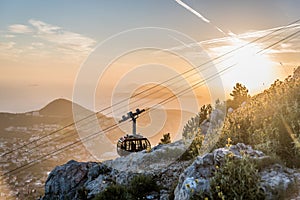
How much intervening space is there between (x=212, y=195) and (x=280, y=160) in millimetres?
2194

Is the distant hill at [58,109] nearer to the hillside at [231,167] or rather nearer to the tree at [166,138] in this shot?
the tree at [166,138]

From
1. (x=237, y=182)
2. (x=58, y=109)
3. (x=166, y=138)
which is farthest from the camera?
(x=58, y=109)

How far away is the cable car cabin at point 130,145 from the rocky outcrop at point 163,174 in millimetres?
5349

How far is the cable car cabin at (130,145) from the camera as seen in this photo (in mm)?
21062

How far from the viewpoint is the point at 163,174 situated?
11516mm

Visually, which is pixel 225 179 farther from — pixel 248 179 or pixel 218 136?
pixel 218 136

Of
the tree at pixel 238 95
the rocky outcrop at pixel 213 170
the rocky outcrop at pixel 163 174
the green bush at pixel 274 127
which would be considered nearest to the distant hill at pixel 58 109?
the tree at pixel 238 95

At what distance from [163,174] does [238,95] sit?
51.7ft

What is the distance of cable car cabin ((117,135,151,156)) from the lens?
21.1 metres

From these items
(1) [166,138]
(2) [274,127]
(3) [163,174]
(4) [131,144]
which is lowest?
(3) [163,174]

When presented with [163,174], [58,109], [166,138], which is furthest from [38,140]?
[163,174]

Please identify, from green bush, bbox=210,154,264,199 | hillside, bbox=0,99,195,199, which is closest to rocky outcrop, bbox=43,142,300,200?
green bush, bbox=210,154,264,199

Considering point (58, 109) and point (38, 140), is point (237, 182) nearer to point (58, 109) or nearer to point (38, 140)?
point (38, 140)

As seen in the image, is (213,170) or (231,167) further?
(213,170)
